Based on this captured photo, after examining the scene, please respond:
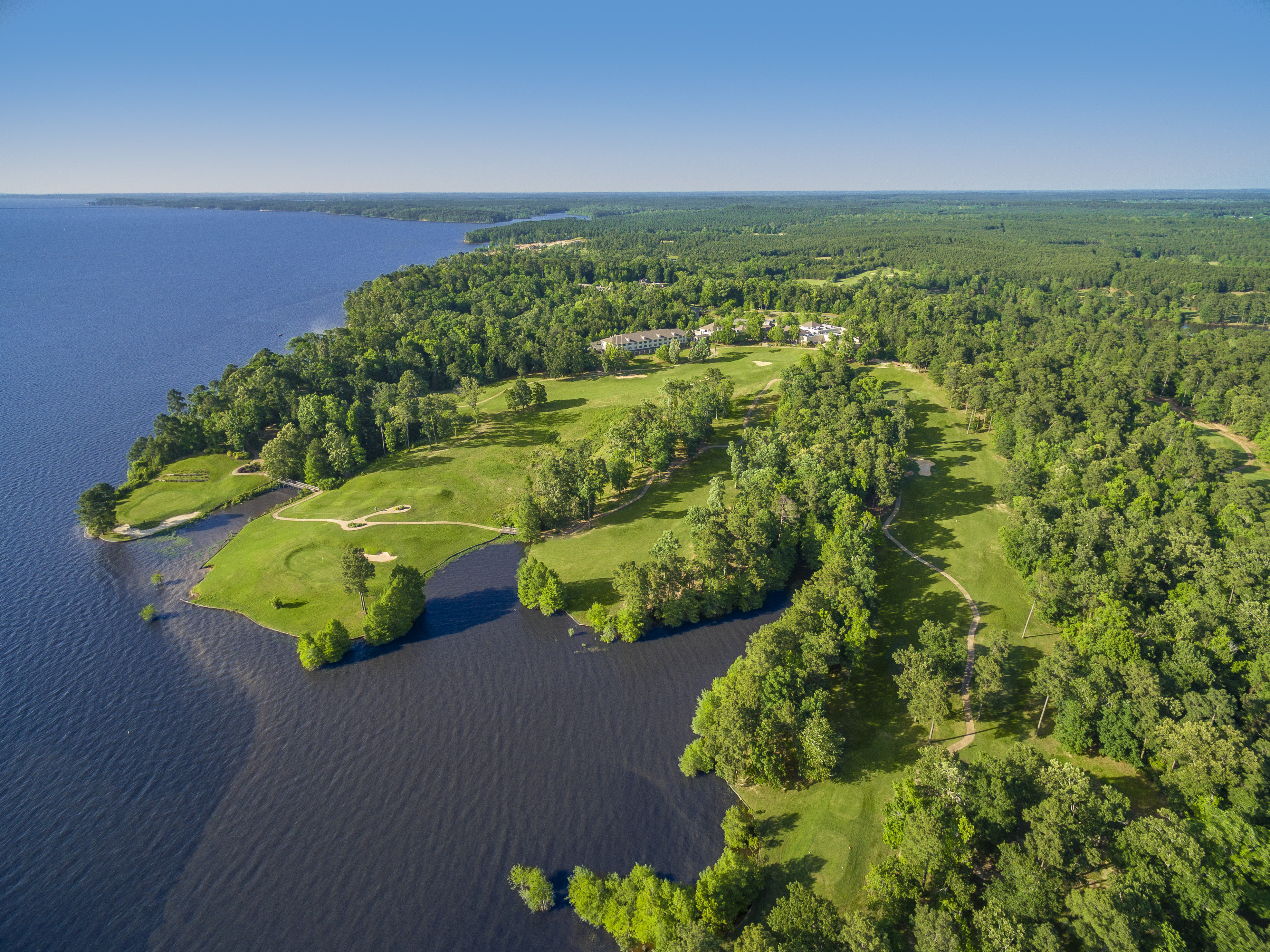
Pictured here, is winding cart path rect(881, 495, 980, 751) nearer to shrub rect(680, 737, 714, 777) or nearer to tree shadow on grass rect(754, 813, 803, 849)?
tree shadow on grass rect(754, 813, 803, 849)

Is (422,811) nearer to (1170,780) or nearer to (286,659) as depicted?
(286,659)

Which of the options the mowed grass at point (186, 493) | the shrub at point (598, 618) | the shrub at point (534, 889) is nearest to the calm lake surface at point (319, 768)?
the shrub at point (534, 889)

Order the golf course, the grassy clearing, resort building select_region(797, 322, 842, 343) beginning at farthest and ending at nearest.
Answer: resort building select_region(797, 322, 842, 343)
the grassy clearing
the golf course

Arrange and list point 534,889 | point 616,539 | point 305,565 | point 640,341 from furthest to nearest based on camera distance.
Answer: point 640,341
point 616,539
point 305,565
point 534,889

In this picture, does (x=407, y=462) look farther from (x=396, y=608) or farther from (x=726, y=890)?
(x=726, y=890)

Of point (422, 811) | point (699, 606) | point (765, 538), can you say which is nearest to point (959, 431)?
point (765, 538)

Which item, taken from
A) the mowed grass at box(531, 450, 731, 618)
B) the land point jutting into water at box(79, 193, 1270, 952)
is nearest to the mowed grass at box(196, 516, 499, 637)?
the land point jutting into water at box(79, 193, 1270, 952)

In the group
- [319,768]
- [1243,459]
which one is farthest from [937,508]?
[319,768]

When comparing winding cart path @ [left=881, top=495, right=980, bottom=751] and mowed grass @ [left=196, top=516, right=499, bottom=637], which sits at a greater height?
winding cart path @ [left=881, top=495, right=980, bottom=751]
